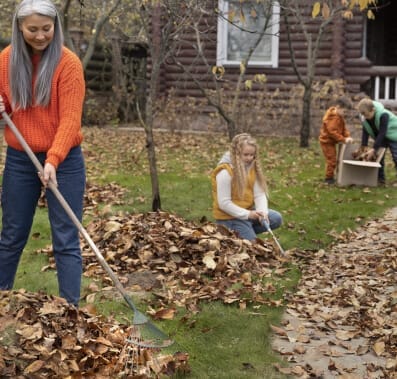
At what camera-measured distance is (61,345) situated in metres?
3.57

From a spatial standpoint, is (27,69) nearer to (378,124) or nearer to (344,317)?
(344,317)

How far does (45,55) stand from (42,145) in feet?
1.54

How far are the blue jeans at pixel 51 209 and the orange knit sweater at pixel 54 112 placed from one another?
90mm

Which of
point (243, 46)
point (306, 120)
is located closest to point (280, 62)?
point (243, 46)

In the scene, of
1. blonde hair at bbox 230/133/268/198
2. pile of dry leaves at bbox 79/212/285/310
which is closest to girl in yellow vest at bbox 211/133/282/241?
blonde hair at bbox 230/133/268/198

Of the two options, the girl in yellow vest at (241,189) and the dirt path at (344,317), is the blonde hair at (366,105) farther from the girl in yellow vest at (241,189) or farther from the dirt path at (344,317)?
the girl in yellow vest at (241,189)

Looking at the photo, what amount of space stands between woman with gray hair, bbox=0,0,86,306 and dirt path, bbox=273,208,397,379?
4.67 ft

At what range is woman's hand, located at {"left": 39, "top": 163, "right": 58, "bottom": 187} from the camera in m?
3.81

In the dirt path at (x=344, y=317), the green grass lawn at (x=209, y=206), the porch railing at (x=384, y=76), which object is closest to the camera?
the dirt path at (x=344, y=317)

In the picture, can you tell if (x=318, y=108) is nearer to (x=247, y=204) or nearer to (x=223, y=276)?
(x=247, y=204)

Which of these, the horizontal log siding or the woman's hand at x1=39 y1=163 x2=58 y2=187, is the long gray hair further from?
the horizontal log siding

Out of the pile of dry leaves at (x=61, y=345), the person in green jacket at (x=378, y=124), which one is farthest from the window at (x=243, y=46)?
the pile of dry leaves at (x=61, y=345)

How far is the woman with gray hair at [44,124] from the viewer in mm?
3871

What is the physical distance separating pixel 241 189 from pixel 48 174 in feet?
9.80
